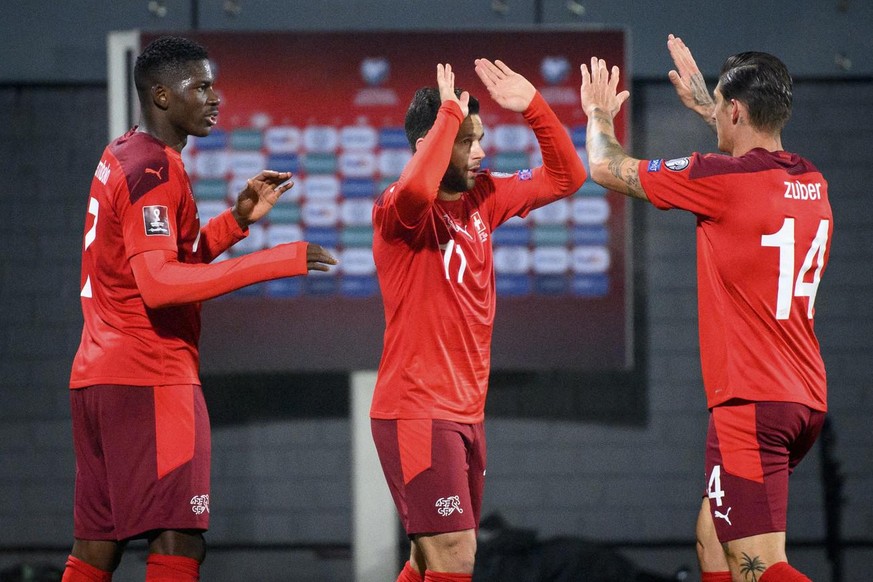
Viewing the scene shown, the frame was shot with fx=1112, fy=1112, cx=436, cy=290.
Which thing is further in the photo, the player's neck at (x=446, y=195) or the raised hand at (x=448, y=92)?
the player's neck at (x=446, y=195)

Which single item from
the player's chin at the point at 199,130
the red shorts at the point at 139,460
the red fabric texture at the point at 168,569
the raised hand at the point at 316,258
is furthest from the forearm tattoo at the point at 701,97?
the red fabric texture at the point at 168,569

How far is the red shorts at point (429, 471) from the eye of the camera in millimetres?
2742

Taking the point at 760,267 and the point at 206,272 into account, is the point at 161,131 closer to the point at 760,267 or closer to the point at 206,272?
the point at 206,272

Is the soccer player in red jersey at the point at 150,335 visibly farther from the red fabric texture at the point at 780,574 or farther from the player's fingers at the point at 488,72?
the red fabric texture at the point at 780,574

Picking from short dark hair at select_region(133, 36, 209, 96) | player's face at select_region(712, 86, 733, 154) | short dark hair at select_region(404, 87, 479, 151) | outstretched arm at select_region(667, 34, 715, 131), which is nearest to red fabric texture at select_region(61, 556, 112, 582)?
short dark hair at select_region(133, 36, 209, 96)

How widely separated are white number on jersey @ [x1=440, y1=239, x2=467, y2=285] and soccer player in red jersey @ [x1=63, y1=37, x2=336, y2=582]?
0.43 metres

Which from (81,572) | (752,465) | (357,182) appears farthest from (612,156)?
(357,182)

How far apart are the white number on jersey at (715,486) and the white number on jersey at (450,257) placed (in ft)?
2.54

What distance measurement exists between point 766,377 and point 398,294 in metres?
0.93

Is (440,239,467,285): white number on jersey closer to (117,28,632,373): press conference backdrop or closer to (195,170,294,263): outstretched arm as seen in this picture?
(195,170,294,263): outstretched arm

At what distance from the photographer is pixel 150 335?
2564 mm

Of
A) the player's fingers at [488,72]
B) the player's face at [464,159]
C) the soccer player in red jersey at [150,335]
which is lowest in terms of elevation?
the soccer player in red jersey at [150,335]

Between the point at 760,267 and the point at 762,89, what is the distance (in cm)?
43

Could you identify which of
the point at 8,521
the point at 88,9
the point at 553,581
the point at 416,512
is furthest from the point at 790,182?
the point at 8,521
